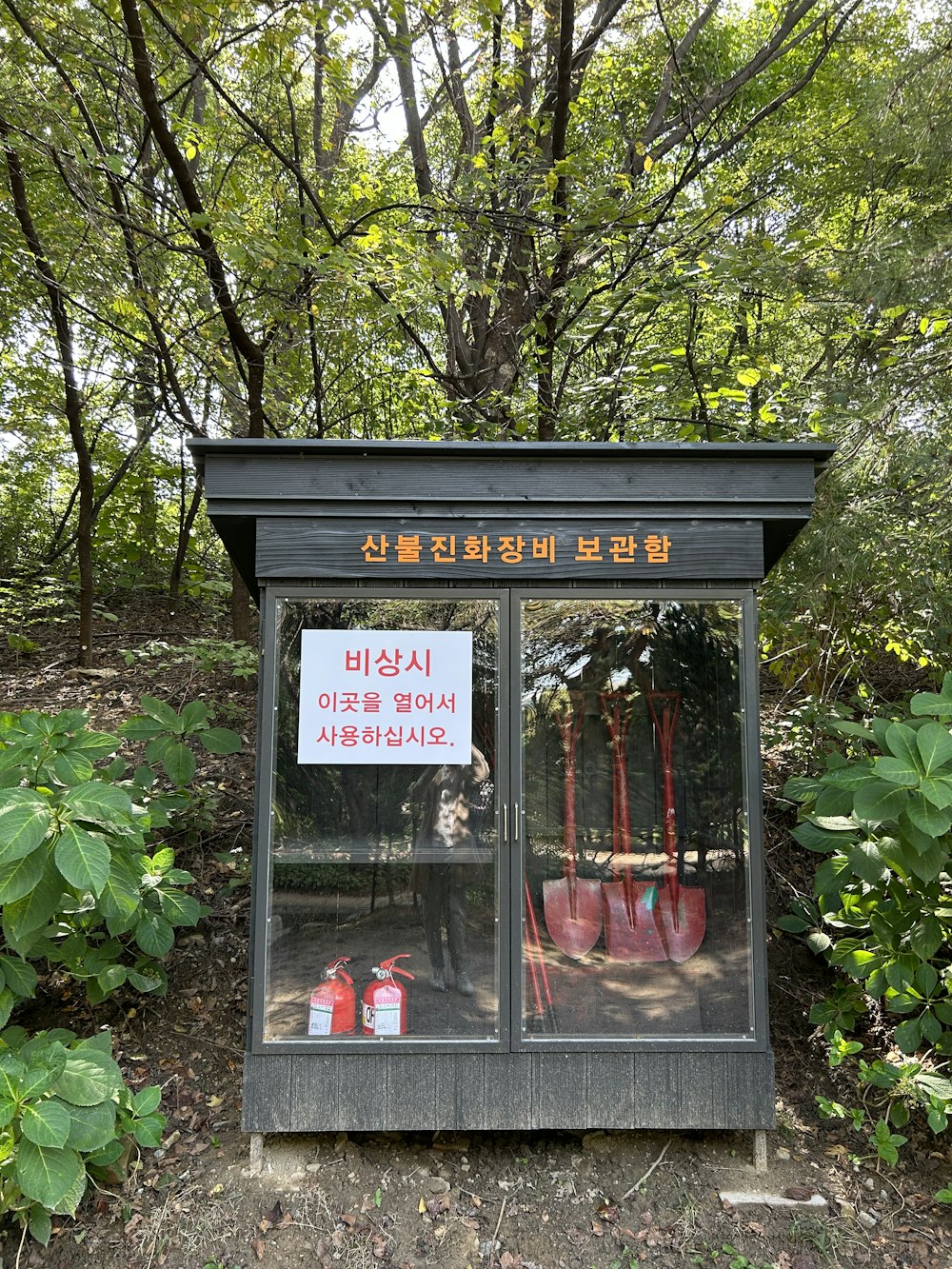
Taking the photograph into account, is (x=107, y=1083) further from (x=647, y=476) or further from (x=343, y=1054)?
(x=647, y=476)

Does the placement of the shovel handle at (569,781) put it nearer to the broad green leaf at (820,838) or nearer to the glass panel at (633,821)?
the glass panel at (633,821)

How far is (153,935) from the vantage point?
129 inches

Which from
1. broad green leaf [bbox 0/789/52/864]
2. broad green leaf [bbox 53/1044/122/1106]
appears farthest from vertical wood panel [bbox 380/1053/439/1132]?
broad green leaf [bbox 0/789/52/864]

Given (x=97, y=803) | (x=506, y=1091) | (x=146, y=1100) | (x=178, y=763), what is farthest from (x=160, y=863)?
(x=506, y=1091)

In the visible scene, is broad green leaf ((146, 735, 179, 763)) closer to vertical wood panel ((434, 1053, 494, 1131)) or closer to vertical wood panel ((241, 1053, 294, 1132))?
vertical wood panel ((241, 1053, 294, 1132))

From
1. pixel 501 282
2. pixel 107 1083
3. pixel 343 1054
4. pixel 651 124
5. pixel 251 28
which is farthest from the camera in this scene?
pixel 651 124

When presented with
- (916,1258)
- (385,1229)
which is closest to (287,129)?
(385,1229)

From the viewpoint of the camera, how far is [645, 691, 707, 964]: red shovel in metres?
3.15

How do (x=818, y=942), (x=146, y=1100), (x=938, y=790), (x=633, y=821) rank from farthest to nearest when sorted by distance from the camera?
(x=818, y=942) < (x=633, y=821) < (x=146, y=1100) < (x=938, y=790)

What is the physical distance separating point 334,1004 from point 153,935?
2.69 feet

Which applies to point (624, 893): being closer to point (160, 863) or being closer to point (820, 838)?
point (820, 838)

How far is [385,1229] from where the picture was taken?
2.79 m

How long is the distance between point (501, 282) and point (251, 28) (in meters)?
2.33

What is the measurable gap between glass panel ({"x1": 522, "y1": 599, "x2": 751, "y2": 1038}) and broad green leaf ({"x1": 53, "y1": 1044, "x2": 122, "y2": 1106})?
1.41 m
